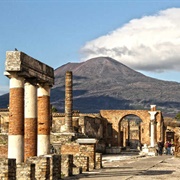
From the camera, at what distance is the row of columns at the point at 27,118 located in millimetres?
15898

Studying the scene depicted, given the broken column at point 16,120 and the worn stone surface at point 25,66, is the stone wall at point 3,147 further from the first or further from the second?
the broken column at point 16,120

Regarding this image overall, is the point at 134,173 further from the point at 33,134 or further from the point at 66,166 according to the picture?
the point at 33,134

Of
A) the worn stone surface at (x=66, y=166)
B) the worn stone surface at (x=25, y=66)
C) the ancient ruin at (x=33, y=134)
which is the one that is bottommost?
the worn stone surface at (x=66, y=166)

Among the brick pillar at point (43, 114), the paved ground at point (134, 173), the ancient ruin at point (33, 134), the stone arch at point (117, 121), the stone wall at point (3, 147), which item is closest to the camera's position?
the ancient ruin at point (33, 134)

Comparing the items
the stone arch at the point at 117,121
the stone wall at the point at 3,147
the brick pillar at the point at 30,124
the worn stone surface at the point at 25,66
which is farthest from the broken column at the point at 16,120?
→ the stone arch at the point at 117,121

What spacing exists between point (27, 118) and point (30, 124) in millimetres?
218

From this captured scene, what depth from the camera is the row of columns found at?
52.2 feet

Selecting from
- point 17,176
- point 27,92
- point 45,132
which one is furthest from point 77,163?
point 17,176

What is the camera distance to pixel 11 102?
1605 centimetres

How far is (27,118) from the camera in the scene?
17750 millimetres

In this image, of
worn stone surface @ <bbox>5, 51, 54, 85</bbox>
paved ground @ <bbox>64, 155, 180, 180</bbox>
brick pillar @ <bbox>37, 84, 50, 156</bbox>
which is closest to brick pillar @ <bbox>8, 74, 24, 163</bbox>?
worn stone surface @ <bbox>5, 51, 54, 85</bbox>

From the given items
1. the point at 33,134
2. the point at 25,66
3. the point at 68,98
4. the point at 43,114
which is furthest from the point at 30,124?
the point at 68,98

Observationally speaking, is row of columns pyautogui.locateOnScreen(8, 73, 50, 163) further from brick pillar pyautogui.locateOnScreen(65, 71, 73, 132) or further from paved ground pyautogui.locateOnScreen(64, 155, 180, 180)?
brick pillar pyautogui.locateOnScreen(65, 71, 73, 132)

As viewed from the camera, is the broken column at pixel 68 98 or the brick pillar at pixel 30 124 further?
the broken column at pixel 68 98
